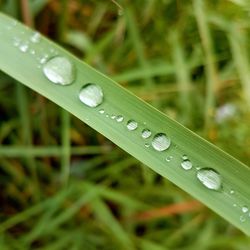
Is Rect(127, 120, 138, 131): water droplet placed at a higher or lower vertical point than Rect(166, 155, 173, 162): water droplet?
higher

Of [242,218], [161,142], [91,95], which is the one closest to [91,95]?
[91,95]

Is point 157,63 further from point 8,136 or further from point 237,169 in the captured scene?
point 237,169

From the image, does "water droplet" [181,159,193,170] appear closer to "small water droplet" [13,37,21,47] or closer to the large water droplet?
the large water droplet

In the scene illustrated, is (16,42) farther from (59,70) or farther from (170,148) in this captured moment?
(170,148)

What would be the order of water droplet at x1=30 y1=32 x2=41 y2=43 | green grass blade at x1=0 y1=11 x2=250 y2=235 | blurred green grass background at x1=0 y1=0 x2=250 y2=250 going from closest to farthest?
1. green grass blade at x1=0 y1=11 x2=250 y2=235
2. water droplet at x1=30 y1=32 x2=41 y2=43
3. blurred green grass background at x1=0 y1=0 x2=250 y2=250

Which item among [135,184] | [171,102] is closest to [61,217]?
[135,184]

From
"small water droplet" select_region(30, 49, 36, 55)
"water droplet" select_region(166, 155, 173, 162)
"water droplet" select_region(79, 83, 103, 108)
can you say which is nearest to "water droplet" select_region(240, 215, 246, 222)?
"water droplet" select_region(166, 155, 173, 162)

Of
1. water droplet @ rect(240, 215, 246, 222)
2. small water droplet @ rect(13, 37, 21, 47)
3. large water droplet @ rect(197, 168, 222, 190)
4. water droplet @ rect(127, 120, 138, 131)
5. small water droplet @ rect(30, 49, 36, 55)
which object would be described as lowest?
water droplet @ rect(240, 215, 246, 222)
